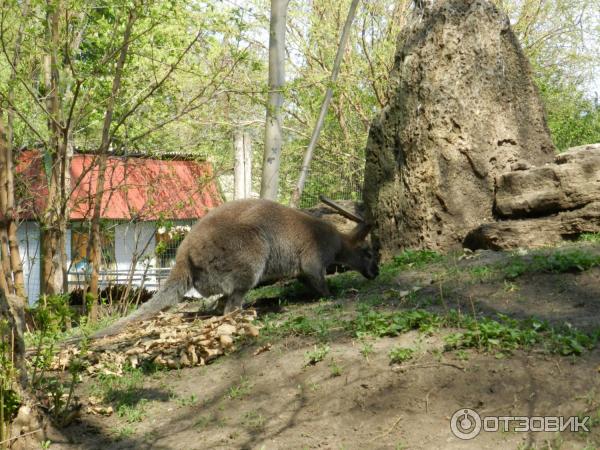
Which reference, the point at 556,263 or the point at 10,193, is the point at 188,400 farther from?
the point at 556,263

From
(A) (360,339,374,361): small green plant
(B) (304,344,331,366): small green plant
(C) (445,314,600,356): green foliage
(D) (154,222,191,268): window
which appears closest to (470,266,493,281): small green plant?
(C) (445,314,600,356): green foliage

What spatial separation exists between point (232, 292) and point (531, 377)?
393 centimetres

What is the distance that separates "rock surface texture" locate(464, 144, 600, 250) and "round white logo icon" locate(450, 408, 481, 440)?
170 inches

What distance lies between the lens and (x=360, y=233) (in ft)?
31.6

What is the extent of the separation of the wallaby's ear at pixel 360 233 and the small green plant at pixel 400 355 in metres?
4.19

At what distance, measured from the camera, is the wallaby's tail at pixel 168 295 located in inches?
295

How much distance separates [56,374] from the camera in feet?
21.5

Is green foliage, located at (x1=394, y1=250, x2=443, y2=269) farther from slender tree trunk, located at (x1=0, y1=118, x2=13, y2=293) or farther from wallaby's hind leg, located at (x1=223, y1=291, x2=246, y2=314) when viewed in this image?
slender tree trunk, located at (x1=0, y1=118, x2=13, y2=293)

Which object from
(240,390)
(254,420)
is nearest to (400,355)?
(254,420)

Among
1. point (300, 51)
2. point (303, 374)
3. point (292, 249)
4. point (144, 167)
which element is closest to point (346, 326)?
point (303, 374)

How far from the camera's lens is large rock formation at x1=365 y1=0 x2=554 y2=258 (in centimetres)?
959

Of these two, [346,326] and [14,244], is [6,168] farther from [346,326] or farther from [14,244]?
[346,326]

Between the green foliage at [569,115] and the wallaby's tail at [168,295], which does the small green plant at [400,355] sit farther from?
the green foliage at [569,115]

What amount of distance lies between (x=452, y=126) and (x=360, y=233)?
1.93 m
